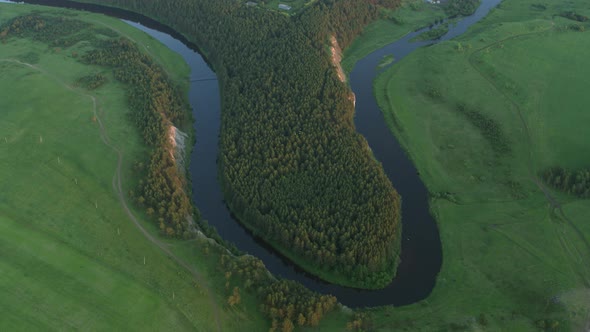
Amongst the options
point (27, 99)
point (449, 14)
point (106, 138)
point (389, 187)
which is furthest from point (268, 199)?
point (449, 14)

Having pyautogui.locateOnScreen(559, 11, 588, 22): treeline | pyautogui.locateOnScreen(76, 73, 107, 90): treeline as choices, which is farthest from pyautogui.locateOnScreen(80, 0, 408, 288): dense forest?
pyautogui.locateOnScreen(559, 11, 588, 22): treeline

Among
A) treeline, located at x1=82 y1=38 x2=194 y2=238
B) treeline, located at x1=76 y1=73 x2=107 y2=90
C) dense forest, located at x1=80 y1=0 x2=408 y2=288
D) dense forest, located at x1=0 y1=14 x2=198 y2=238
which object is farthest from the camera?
treeline, located at x1=76 y1=73 x2=107 y2=90

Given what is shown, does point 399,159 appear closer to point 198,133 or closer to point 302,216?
point 302,216

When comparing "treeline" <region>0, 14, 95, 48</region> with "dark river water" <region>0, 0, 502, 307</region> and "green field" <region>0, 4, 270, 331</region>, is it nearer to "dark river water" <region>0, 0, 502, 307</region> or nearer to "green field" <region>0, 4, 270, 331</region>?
"dark river water" <region>0, 0, 502, 307</region>

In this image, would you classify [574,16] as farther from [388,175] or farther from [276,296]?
[276,296]

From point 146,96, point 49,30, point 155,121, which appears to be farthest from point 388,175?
point 49,30
